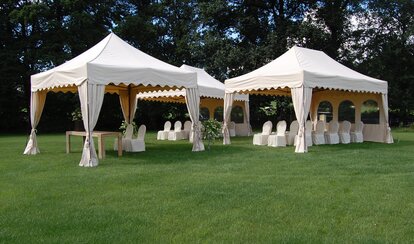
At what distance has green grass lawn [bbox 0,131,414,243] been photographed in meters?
4.32

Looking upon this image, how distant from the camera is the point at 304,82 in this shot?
12008 mm

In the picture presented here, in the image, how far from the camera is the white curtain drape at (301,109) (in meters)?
11.6

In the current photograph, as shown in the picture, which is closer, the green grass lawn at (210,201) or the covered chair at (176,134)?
the green grass lawn at (210,201)

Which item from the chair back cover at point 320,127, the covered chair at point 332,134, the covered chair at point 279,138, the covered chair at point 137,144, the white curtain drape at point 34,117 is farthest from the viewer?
the covered chair at point 332,134

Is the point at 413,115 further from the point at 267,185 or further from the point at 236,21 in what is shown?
the point at 267,185

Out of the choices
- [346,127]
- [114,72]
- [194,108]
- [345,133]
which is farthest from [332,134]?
[114,72]

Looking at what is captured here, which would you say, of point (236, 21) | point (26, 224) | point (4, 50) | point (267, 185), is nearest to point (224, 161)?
point (267, 185)

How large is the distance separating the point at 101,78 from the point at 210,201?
17.5 feet

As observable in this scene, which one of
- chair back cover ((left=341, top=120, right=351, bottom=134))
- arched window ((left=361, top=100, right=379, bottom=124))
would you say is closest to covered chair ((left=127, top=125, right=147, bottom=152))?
chair back cover ((left=341, top=120, right=351, bottom=134))

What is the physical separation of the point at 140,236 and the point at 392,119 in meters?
28.5

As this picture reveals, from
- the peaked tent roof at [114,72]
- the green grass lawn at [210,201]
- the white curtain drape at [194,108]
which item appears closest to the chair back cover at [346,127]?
the green grass lawn at [210,201]

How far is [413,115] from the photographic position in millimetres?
28797

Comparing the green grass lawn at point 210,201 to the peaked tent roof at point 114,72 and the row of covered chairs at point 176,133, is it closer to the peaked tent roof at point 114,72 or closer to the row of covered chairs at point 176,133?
the peaked tent roof at point 114,72

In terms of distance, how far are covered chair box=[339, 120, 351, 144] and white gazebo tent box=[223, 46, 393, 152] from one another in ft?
4.27
